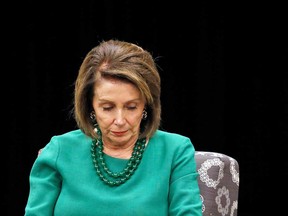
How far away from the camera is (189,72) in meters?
3.43

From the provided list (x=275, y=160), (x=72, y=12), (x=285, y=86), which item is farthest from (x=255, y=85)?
(x=72, y=12)

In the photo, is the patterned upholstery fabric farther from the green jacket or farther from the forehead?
the forehead

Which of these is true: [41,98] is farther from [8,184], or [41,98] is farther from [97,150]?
[97,150]

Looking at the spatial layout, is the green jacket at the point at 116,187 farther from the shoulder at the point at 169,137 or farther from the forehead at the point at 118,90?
the forehead at the point at 118,90

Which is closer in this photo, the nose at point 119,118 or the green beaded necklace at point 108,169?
the nose at point 119,118

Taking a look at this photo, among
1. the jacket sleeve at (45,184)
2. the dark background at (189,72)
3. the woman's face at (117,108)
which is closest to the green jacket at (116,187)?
the jacket sleeve at (45,184)

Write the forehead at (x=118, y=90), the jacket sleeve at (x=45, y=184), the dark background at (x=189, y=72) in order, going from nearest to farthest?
the forehead at (x=118, y=90) → the jacket sleeve at (x=45, y=184) → the dark background at (x=189, y=72)

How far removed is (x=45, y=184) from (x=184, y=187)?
0.43 meters

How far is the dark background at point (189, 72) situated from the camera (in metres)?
3.37

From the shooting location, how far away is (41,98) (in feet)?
11.4

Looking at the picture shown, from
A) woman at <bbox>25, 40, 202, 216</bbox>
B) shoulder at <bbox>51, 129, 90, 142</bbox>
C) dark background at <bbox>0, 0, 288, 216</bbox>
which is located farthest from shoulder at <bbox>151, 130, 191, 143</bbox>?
dark background at <bbox>0, 0, 288, 216</bbox>

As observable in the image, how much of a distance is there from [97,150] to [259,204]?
1361mm

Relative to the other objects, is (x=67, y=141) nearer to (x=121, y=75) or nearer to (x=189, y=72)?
(x=121, y=75)

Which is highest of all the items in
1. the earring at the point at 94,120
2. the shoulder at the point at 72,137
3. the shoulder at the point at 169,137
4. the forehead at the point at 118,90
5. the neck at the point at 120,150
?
the forehead at the point at 118,90
